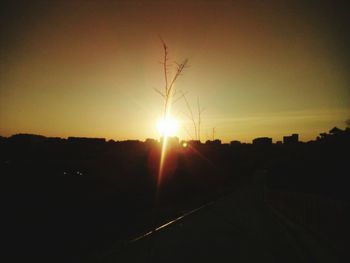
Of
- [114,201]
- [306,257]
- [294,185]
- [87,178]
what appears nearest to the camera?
[306,257]

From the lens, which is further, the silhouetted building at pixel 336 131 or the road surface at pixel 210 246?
the silhouetted building at pixel 336 131

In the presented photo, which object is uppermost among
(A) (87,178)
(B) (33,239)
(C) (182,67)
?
(C) (182,67)

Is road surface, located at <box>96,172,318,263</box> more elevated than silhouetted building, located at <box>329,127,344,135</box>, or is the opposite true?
silhouetted building, located at <box>329,127,344,135</box>

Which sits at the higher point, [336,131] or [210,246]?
[336,131]

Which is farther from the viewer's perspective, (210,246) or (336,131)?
(336,131)

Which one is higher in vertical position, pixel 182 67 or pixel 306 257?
pixel 182 67

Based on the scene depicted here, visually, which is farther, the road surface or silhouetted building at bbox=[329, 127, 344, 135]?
silhouetted building at bbox=[329, 127, 344, 135]

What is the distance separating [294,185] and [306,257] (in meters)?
32.0

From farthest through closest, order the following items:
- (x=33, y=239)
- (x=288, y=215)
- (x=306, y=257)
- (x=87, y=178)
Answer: (x=87, y=178), (x=288, y=215), (x=33, y=239), (x=306, y=257)

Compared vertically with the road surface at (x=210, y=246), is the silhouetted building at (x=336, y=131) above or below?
above

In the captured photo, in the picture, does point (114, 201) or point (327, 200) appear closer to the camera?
point (327, 200)

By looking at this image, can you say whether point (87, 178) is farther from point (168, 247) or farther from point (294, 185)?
point (294, 185)

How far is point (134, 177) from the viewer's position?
3406 cm

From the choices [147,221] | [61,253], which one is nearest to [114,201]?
[147,221]
